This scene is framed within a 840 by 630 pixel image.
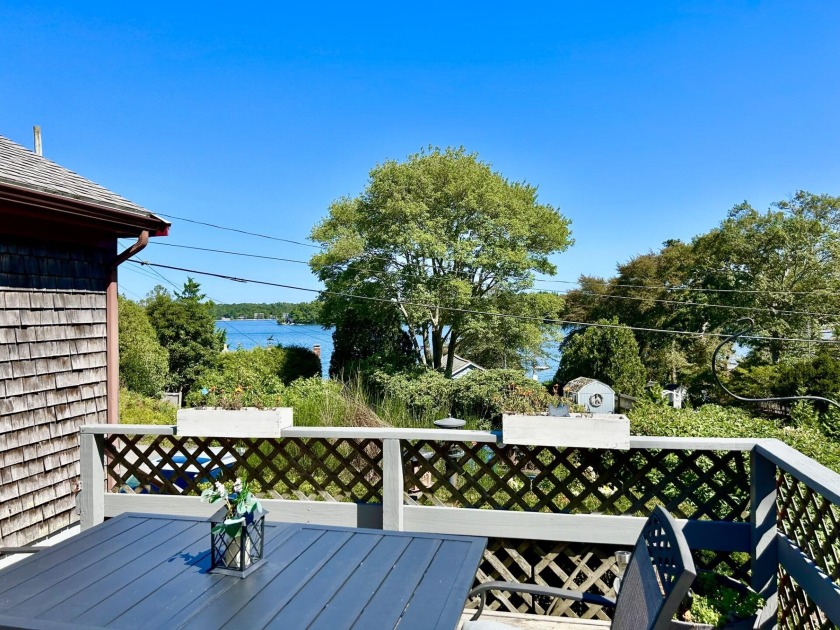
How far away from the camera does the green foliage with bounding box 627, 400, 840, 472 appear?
3.45 meters

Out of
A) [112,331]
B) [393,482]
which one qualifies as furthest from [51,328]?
[393,482]

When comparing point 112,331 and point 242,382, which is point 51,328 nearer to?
point 112,331

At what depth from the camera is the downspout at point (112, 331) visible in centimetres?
466

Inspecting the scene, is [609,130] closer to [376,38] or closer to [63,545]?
[376,38]

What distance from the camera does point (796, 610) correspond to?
2.21 meters

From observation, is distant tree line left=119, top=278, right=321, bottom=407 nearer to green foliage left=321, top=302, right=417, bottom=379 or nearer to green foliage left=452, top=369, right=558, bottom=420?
green foliage left=321, top=302, right=417, bottom=379

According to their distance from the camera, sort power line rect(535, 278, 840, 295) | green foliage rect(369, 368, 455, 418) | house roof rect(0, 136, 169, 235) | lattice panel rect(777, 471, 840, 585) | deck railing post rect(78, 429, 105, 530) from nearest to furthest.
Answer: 1. lattice panel rect(777, 471, 840, 585)
2. deck railing post rect(78, 429, 105, 530)
3. house roof rect(0, 136, 169, 235)
4. green foliage rect(369, 368, 455, 418)
5. power line rect(535, 278, 840, 295)

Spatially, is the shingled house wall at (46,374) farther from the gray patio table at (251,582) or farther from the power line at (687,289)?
the power line at (687,289)

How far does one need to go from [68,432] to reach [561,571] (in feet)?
12.0

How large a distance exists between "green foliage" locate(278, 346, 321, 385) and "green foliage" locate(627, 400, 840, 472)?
14.0 meters

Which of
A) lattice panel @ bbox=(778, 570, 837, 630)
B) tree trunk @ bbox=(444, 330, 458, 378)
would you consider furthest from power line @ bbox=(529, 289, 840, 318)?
lattice panel @ bbox=(778, 570, 837, 630)

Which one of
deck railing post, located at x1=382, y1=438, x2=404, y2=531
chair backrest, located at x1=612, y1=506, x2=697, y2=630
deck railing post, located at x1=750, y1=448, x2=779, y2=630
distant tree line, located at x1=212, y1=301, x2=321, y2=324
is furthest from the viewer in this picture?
distant tree line, located at x1=212, y1=301, x2=321, y2=324

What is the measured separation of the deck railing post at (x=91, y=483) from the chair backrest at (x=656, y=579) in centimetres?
293

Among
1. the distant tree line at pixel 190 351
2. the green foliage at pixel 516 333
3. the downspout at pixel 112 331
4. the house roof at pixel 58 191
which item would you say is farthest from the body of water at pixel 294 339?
the downspout at pixel 112 331
